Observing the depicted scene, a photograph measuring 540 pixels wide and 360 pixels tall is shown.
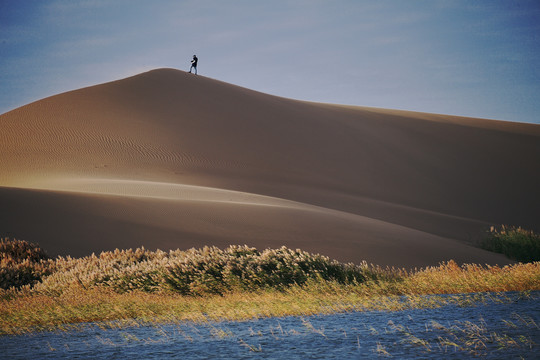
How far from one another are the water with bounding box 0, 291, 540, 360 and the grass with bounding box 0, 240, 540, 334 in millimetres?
608

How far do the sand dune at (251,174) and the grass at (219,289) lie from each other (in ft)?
19.7

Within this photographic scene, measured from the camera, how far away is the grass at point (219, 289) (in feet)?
30.8

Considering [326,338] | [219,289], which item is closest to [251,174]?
[219,289]

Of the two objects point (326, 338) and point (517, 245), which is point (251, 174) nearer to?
point (517, 245)

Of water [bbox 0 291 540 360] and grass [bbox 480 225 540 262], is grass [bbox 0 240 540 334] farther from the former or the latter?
grass [bbox 480 225 540 262]

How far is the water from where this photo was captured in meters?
6.34

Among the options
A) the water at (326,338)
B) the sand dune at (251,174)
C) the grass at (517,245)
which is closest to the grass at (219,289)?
the water at (326,338)

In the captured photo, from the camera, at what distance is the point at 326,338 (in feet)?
23.6

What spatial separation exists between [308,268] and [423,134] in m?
43.8

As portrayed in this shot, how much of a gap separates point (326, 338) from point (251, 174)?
30.2m

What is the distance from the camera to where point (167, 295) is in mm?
11453

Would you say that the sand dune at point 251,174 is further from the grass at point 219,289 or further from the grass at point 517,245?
the grass at point 219,289

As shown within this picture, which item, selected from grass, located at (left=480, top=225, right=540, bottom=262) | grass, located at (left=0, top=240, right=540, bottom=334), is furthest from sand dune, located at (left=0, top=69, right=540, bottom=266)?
grass, located at (left=0, top=240, right=540, bottom=334)

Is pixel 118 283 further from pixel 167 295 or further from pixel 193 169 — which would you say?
pixel 193 169
